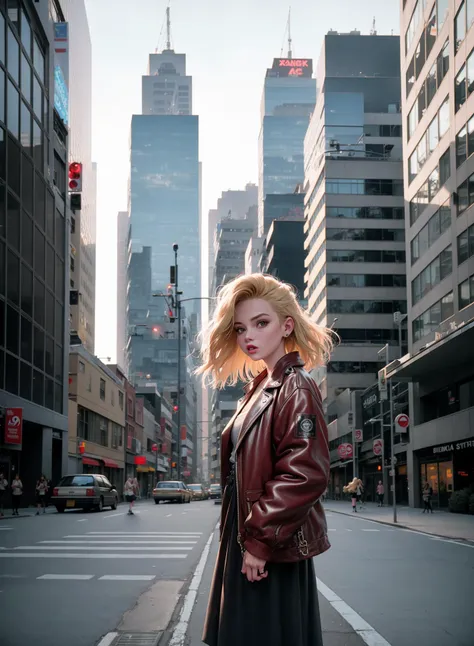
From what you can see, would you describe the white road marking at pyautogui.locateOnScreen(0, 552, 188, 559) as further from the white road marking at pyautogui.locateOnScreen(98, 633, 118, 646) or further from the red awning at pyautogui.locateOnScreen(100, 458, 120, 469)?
the red awning at pyautogui.locateOnScreen(100, 458, 120, 469)

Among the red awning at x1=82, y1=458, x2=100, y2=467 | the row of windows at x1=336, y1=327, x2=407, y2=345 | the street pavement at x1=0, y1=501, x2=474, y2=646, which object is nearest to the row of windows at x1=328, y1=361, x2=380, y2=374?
the row of windows at x1=336, y1=327, x2=407, y2=345

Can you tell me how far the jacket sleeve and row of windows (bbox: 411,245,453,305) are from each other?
3676 centimetres

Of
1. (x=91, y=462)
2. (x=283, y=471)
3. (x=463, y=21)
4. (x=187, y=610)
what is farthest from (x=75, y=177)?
(x=283, y=471)

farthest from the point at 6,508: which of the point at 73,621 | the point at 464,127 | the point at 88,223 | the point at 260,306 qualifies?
the point at 88,223

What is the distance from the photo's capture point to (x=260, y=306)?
11.6 ft

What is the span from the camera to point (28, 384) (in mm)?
38938

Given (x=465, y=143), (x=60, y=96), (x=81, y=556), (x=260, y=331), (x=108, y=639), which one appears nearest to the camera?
(x=260, y=331)

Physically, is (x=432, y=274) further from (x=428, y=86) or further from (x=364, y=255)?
(x=364, y=255)

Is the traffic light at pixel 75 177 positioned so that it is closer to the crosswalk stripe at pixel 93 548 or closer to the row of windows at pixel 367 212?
the row of windows at pixel 367 212

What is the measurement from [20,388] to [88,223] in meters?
102

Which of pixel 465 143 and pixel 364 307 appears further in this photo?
pixel 364 307

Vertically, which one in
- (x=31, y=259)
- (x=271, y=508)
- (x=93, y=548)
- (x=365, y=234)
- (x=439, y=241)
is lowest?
(x=93, y=548)

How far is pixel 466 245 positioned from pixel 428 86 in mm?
11758

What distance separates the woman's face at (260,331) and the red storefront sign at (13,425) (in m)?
31.6
